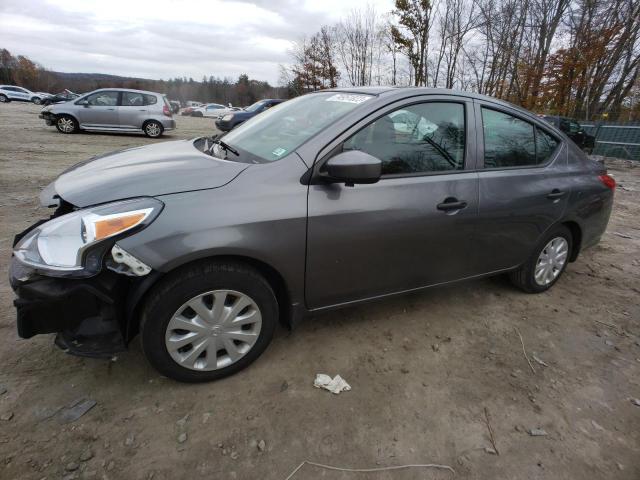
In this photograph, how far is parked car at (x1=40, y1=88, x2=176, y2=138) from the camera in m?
12.0

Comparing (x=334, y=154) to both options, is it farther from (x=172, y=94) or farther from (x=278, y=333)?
(x=172, y=94)

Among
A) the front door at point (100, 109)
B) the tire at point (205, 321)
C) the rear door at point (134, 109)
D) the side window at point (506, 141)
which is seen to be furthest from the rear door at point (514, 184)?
the front door at point (100, 109)

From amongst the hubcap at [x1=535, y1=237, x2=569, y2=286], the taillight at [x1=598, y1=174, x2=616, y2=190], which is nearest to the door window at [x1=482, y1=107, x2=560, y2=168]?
the taillight at [x1=598, y1=174, x2=616, y2=190]

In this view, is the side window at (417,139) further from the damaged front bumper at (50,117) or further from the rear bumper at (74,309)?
the damaged front bumper at (50,117)

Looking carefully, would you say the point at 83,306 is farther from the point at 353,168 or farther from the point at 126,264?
the point at 353,168

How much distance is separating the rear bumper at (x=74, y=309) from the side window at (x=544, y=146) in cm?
307

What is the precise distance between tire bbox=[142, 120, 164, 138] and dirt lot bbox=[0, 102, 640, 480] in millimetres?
10909

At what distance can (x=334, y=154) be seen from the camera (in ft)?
6.91

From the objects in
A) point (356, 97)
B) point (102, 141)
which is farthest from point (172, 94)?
point (356, 97)

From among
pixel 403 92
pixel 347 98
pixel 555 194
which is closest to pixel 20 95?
pixel 347 98

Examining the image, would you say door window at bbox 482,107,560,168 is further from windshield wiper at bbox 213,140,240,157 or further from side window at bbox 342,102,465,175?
windshield wiper at bbox 213,140,240,157

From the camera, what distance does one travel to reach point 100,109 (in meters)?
12.1

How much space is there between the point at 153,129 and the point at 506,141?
40.3 ft

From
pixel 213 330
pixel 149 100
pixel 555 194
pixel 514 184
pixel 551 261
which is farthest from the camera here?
pixel 149 100
